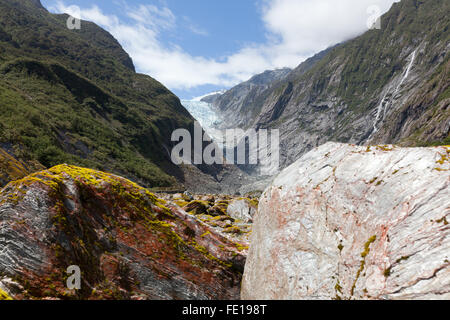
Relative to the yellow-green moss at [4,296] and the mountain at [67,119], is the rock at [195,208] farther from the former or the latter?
the mountain at [67,119]

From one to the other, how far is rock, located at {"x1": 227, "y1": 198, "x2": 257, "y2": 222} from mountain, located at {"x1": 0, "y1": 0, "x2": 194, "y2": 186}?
36.0 metres

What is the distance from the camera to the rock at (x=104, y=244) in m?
9.18

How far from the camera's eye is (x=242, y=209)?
37250 millimetres

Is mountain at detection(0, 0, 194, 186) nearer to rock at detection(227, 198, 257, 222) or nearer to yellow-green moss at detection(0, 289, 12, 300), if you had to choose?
rock at detection(227, 198, 257, 222)

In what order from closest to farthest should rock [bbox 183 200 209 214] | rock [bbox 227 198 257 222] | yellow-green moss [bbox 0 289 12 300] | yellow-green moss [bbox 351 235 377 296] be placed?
yellow-green moss [bbox 0 289 12 300] < yellow-green moss [bbox 351 235 377 296] < rock [bbox 183 200 209 214] < rock [bbox 227 198 257 222]

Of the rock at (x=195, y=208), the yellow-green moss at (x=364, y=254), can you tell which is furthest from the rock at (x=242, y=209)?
the yellow-green moss at (x=364, y=254)

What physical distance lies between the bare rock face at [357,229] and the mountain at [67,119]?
4684 centimetres

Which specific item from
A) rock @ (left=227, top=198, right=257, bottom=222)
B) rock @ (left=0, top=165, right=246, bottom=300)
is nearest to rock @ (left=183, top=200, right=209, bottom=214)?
rock @ (left=227, top=198, right=257, bottom=222)

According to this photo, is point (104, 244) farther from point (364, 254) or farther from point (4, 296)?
point (364, 254)

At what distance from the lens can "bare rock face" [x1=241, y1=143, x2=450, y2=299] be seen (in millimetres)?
7172

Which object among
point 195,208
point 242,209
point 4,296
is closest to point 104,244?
point 4,296
